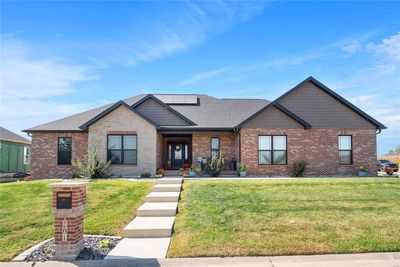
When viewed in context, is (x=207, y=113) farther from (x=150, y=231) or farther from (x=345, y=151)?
(x=150, y=231)

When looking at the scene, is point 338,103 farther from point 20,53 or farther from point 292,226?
point 20,53

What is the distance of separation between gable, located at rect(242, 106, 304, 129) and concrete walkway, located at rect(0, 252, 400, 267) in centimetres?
1403

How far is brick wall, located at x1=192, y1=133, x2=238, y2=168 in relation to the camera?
2133cm

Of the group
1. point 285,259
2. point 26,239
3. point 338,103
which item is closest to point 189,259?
point 285,259

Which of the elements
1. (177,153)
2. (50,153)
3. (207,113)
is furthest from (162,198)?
(207,113)

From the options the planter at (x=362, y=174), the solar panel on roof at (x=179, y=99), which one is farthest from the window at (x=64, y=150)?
the planter at (x=362, y=174)

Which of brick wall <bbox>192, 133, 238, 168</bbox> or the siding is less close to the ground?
the siding

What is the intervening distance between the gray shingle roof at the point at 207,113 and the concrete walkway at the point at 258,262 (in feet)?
48.9

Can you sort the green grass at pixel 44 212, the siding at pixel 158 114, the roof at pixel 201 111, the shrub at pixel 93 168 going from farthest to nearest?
1. the siding at pixel 158 114
2. the roof at pixel 201 111
3. the shrub at pixel 93 168
4. the green grass at pixel 44 212

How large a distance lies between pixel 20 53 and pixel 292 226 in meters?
11.4

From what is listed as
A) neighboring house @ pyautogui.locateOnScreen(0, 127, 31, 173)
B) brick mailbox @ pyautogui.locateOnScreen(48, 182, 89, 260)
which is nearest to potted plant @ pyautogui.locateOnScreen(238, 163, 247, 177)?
brick mailbox @ pyautogui.locateOnScreen(48, 182, 89, 260)

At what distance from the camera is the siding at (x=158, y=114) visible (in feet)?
71.7

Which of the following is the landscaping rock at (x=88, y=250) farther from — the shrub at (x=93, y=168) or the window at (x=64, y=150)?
the window at (x=64, y=150)

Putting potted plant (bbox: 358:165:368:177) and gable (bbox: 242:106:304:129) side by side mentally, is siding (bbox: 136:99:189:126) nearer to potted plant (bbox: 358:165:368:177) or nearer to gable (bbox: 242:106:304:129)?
gable (bbox: 242:106:304:129)
